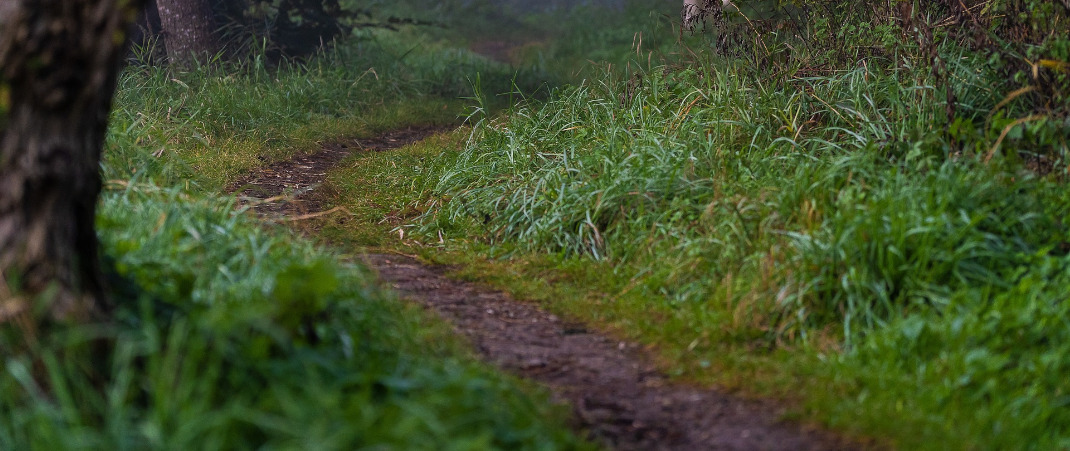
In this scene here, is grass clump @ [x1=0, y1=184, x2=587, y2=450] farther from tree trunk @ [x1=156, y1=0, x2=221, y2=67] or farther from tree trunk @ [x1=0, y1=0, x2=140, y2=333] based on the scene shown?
tree trunk @ [x1=156, y1=0, x2=221, y2=67]

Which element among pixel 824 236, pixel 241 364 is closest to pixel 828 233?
pixel 824 236

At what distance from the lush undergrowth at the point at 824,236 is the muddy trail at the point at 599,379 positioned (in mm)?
151

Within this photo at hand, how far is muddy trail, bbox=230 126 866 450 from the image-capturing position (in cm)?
313

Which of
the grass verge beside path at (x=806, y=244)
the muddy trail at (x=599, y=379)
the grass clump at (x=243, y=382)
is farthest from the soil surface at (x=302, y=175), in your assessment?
the grass clump at (x=243, y=382)

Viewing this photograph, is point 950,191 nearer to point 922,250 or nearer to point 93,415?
point 922,250

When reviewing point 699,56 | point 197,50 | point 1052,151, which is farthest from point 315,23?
point 1052,151

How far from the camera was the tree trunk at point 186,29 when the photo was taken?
400 inches

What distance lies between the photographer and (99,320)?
2.62 metres

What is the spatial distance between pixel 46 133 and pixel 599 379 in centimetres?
208

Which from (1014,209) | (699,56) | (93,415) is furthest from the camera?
(699,56)

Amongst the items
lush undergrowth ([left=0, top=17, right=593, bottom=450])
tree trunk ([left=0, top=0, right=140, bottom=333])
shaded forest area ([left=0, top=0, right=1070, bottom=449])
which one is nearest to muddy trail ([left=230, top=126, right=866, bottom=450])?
shaded forest area ([left=0, top=0, right=1070, bottom=449])

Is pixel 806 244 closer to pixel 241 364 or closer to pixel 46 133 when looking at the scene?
pixel 241 364

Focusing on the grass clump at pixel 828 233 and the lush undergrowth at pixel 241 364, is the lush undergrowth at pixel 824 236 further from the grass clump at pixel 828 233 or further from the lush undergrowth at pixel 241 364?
the lush undergrowth at pixel 241 364

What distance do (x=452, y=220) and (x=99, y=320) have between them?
3401mm
